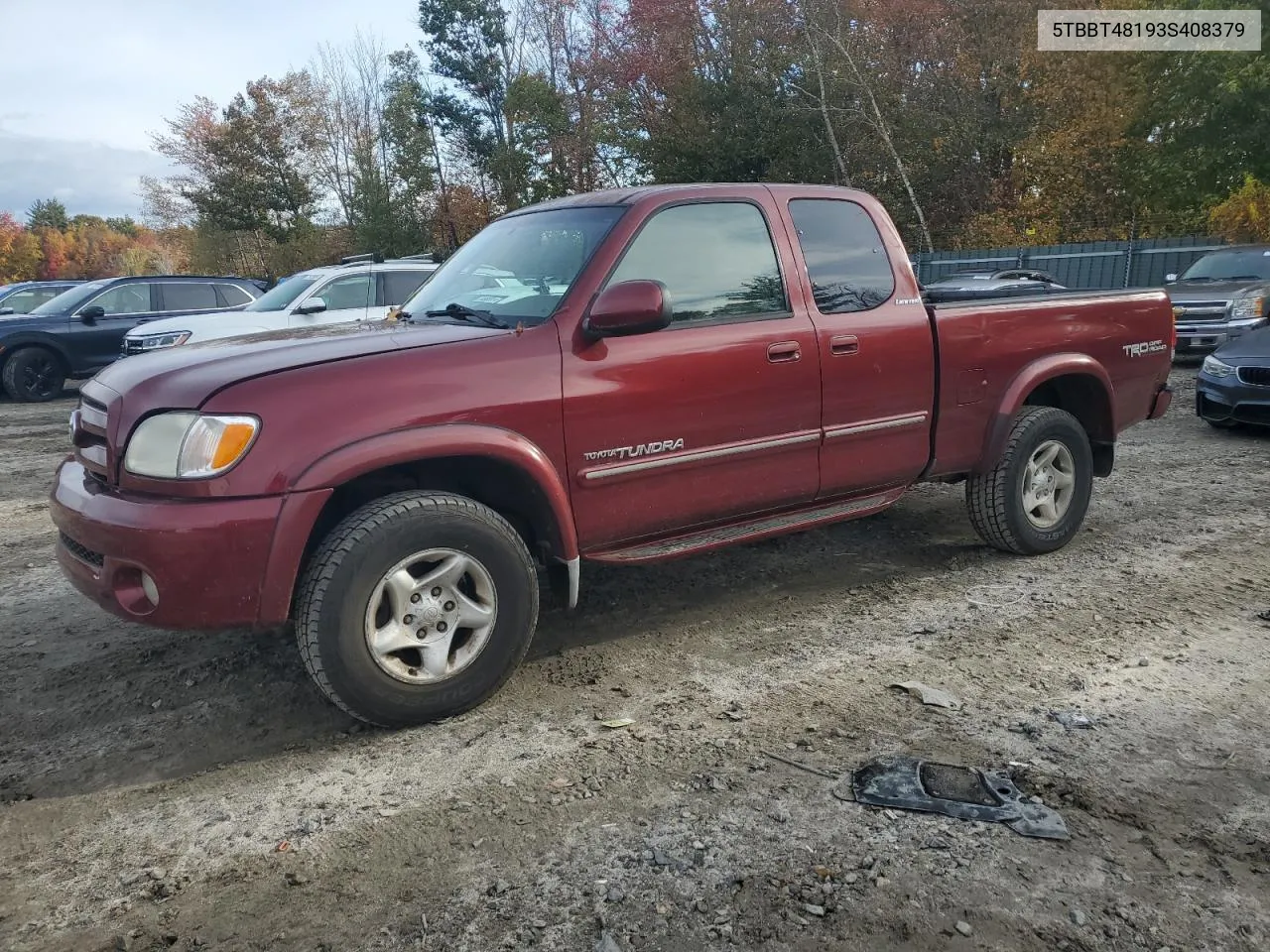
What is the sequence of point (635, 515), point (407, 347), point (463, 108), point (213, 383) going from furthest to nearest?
point (463, 108) → point (635, 515) → point (407, 347) → point (213, 383)

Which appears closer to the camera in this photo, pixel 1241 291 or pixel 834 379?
pixel 834 379

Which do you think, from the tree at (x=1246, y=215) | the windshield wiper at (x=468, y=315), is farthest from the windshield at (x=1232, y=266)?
the windshield wiper at (x=468, y=315)

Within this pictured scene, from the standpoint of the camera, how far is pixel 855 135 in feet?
77.7

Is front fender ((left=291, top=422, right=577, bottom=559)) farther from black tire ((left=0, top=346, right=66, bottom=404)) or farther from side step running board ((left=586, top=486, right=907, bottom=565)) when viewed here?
black tire ((left=0, top=346, right=66, bottom=404))

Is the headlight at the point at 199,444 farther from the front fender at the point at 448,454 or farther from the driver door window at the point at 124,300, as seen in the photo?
the driver door window at the point at 124,300

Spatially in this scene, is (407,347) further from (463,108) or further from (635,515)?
(463,108)

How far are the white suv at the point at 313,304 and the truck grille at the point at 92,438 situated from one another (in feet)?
24.7

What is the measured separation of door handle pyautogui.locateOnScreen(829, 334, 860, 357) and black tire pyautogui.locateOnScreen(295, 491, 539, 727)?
1.74m

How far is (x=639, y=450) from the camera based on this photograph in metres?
3.69

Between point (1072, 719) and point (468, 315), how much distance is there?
9.17 feet

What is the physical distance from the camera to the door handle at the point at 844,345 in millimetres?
4195

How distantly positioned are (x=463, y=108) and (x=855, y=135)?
64.6ft

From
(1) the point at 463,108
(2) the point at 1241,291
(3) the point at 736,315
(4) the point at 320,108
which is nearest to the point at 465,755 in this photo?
(3) the point at 736,315

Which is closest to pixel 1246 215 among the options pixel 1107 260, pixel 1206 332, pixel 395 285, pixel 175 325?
pixel 1107 260
